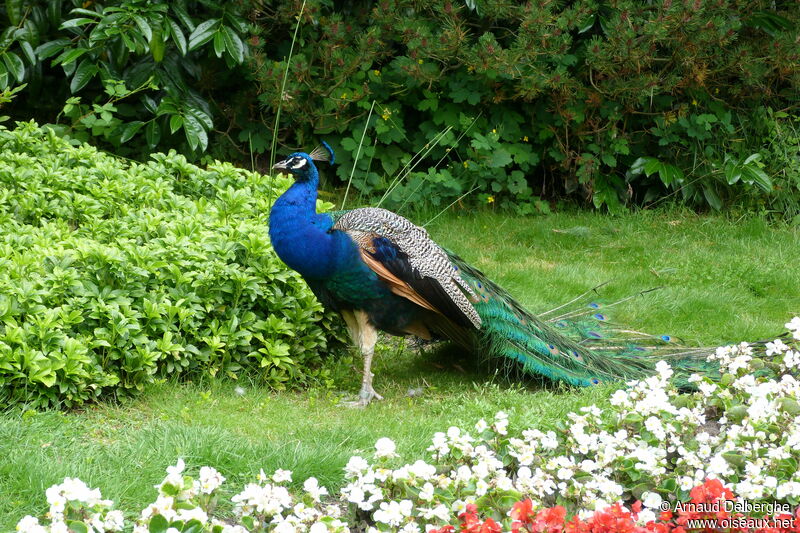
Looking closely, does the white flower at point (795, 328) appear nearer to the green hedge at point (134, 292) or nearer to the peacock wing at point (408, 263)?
the peacock wing at point (408, 263)

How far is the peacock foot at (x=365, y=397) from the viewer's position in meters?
4.32

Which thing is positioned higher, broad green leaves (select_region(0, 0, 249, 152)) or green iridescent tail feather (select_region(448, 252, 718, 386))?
broad green leaves (select_region(0, 0, 249, 152))

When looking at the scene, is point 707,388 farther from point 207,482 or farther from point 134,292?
point 134,292

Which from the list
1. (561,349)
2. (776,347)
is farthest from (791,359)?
(561,349)

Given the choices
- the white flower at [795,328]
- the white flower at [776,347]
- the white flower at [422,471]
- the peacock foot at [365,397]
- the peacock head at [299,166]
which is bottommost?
the peacock foot at [365,397]

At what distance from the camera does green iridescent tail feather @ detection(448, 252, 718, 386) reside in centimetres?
445

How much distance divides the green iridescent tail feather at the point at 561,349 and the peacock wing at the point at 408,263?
0.52ft

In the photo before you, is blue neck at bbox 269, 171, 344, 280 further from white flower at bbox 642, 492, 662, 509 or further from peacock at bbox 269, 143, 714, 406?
white flower at bbox 642, 492, 662, 509

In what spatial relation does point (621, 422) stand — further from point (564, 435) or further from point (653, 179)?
point (653, 179)

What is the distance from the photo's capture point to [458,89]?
7.16m

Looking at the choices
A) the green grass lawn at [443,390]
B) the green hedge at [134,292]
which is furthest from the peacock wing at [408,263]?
the green hedge at [134,292]

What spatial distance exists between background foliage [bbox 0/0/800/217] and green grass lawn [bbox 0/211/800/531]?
420mm

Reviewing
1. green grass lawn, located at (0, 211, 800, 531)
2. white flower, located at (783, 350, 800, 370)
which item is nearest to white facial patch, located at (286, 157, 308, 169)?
green grass lawn, located at (0, 211, 800, 531)

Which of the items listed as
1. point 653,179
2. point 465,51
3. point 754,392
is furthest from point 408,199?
point 754,392
